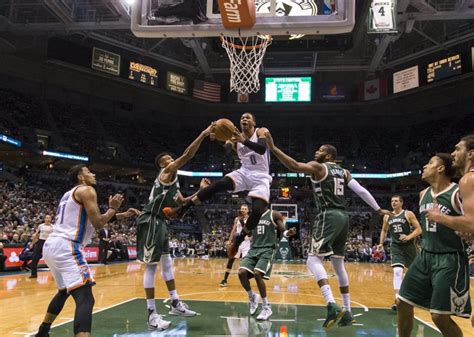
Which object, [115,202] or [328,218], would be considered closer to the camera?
[115,202]

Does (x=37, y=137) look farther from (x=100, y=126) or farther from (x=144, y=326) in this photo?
(x=144, y=326)

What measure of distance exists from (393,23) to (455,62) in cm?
836

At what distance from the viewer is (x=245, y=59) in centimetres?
1202

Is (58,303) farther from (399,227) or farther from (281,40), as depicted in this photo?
(281,40)

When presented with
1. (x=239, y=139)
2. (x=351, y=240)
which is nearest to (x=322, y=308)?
(x=239, y=139)

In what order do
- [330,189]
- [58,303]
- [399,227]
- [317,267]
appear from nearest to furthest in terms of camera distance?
1. [58,303]
2. [317,267]
3. [330,189]
4. [399,227]

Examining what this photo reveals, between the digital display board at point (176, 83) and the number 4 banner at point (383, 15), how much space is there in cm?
1543

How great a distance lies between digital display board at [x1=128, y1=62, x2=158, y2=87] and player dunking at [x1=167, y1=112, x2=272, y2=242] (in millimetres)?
22648

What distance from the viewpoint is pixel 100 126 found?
33594 mm

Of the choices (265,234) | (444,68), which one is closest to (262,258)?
(265,234)

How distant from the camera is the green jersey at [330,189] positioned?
5887 mm

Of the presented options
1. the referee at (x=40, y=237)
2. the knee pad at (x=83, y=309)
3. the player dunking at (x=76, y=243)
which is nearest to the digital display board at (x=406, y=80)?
the referee at (x=40, y=237)

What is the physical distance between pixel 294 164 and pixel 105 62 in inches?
920

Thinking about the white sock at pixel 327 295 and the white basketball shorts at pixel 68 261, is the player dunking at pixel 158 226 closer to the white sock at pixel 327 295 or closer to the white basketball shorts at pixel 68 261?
the white basketball shorts at pixel 68 261
